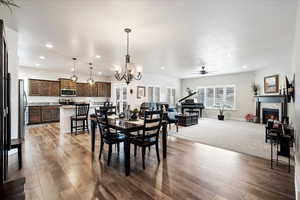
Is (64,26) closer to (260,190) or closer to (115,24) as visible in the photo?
(115,24)

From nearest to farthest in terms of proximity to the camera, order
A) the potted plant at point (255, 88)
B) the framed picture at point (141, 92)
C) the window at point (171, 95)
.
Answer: the potted plant at point (255, 88) → the framed picture at point (141, 92) → the window at point (171, 95)

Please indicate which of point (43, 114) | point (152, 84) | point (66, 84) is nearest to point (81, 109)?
point (43, 114)

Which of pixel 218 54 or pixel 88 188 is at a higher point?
pixel 218 54

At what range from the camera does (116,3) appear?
2.22 meters

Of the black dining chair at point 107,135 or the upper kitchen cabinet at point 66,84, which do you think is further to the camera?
the upper kitchen cabinet at point 66,84

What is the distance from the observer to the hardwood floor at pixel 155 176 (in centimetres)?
198

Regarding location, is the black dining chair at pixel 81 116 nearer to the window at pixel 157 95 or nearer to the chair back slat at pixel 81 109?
the chair back slat at pixel 81 109

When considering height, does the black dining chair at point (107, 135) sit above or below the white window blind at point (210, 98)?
below

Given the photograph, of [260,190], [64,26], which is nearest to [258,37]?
[260,190]

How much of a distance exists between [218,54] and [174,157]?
3.79 metres

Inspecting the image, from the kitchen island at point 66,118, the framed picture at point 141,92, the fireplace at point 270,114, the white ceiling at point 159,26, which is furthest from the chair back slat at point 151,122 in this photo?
the fireplace at point 270,114

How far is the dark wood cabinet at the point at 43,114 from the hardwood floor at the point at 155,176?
4016mm

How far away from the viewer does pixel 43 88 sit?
7273 millimetres

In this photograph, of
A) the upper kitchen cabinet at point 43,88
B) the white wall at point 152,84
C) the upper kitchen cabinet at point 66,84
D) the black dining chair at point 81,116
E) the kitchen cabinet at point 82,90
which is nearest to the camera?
the black dining chair at point 81,116
